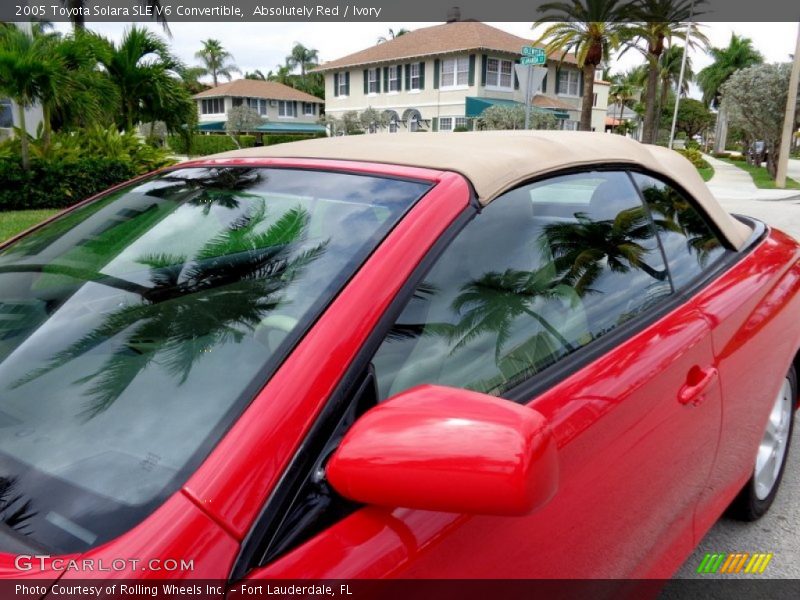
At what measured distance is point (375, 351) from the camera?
1285mm

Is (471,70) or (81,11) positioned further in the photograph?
(471,70)

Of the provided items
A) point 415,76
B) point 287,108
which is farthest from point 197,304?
point 287,108

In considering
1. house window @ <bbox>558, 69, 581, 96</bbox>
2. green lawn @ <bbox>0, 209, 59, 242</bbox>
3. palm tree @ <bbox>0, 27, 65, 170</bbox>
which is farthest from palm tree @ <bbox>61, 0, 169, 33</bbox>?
house window @ <bbox>558, 69, 581, 96</bbox>

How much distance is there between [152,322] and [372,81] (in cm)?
4340

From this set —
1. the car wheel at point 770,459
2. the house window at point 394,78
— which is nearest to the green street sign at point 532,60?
the car wheel at point 770,459

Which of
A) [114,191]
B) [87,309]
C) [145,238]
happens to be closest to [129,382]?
[87,309]

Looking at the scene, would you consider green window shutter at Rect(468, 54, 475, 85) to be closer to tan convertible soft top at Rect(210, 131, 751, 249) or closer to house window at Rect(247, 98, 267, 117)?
house window at Rect(247, 98, 267, 117)

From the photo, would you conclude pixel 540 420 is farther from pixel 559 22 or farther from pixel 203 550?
pixel 559 22

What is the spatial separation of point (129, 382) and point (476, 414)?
708 mm

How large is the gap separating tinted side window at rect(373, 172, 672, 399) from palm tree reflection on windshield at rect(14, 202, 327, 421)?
0.29m

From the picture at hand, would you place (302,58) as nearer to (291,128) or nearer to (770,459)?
(291,128)

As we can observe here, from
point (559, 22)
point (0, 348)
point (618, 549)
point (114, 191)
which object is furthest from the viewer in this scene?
point (559, 22)

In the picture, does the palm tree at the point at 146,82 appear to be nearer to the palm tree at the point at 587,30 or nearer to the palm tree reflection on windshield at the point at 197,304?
the palm tree reflection on windshield at the point at 197,304

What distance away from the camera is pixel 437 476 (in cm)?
104
